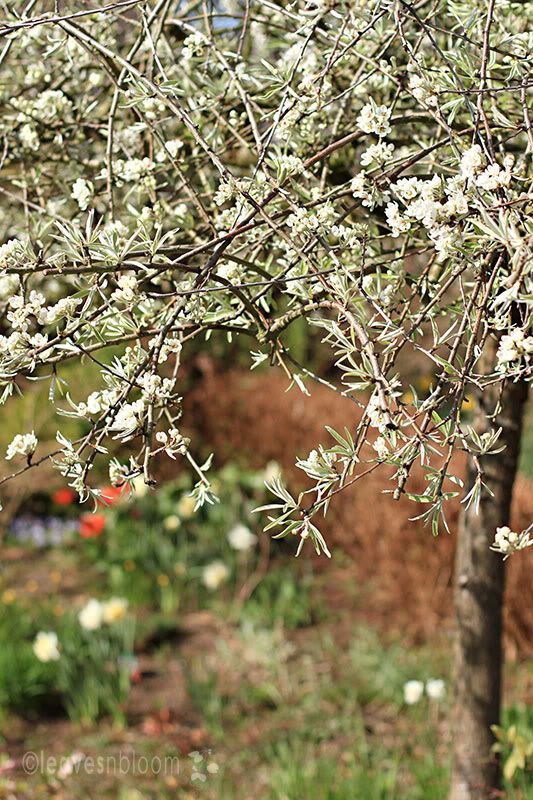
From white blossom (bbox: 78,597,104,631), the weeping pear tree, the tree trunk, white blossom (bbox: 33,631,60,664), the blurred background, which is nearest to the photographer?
the weeping pear tree

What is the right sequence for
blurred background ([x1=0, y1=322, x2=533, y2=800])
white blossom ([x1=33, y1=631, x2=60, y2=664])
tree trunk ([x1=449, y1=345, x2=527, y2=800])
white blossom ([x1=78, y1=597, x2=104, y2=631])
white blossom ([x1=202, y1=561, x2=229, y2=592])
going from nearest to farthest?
1. tree trunk ([x1=449, y1=345, x2=527, y2=800])
2. blurred background ([x1=0, y1=322, x2=533, y2=800])
3. white blossom ([x1=33, y1=631, x2=60, y2=664])
4. white blossom ([x1=78, y1=597, x2=104, y2=631])
5. white blossom ([x1=202, y1=561, x2=229, y2=592])

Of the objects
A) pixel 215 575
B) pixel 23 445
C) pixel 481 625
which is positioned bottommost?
pixel 215 575

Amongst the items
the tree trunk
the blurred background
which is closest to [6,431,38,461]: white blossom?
the tree trunk

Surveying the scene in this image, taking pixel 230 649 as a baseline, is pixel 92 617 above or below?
above

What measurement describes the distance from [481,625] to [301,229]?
5.16 ft

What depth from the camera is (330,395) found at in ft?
21.2

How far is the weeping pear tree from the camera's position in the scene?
1.05 metres

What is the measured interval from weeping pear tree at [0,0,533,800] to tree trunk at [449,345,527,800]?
15 millimetres

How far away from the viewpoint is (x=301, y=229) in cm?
113

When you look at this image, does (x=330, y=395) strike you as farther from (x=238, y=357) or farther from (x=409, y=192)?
(x=409, y=192)

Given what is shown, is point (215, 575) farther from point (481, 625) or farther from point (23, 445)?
point (23, 445)

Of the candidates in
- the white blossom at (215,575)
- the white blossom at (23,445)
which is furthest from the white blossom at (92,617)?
the white blossom at (23,445)

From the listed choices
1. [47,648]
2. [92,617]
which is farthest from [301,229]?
[92,617]

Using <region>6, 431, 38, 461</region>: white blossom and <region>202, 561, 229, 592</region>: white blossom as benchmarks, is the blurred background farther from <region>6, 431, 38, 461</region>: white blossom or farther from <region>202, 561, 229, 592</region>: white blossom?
<region>6, 431, 38, 461</region>: white blossom
